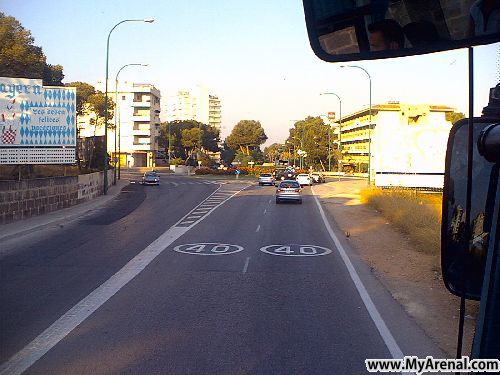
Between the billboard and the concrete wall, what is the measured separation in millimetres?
1745

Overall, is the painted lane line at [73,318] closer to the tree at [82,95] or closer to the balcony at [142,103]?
the tree at [82,95]

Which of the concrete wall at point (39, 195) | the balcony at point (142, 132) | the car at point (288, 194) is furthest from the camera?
the balcony at point (142, 132)

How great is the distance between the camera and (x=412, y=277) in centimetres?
1300

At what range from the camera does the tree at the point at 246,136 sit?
12331 cm

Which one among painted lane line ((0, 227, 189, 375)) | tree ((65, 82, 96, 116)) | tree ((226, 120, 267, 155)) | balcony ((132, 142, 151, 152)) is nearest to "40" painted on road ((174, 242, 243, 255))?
painted lane line ((0, 227, 189, 375))

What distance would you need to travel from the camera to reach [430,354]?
712cm

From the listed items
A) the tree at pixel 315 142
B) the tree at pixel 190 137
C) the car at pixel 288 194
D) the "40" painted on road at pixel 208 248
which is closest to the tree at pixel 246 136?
the tree at pixel 190 137

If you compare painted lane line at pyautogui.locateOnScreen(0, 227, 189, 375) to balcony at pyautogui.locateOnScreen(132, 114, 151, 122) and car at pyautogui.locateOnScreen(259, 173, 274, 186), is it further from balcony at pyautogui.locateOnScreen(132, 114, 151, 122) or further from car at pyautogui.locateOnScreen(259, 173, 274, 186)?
balcony at pyautogui.locateOnScreen(132, 114, 151, 122)

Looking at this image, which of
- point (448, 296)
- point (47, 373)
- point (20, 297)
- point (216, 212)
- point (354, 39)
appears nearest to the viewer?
point (354, 39)

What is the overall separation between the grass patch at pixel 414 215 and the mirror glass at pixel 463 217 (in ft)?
44.8

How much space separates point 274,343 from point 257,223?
17276 millimetres

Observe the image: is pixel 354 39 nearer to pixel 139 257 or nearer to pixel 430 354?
pixel 430 354

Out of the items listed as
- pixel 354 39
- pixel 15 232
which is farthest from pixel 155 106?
pixel 354 39

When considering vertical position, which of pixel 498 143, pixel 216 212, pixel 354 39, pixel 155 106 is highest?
pixel 155 106
